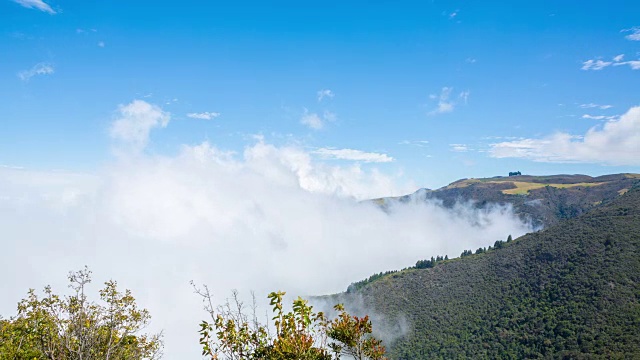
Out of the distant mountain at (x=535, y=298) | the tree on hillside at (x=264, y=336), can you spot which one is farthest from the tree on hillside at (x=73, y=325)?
the distant mountain at (x=535, y=298)

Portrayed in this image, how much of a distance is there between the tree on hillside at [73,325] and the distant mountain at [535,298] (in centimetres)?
9146

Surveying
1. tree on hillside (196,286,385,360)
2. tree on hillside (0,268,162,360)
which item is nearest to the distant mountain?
tree on hillside (196,286,385,360)

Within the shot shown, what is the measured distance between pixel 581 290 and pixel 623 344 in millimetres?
28141

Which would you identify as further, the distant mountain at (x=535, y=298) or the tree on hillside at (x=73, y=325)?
the distant mountain at (x=535, y=298)

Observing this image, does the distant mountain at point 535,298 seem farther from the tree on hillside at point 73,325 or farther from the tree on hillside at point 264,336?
the tree on hillside at point 73,325

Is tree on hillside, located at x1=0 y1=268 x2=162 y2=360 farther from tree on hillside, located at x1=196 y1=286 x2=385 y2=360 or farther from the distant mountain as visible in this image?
the distant mountain

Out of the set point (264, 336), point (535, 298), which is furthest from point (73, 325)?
point (535, 298)

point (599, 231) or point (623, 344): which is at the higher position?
point (599, 231)

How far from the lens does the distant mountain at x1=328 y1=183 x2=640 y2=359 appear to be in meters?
87.3

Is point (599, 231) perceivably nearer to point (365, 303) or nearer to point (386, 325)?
point (386, 325)

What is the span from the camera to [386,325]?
5276 inches

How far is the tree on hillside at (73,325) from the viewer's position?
13.3 metres

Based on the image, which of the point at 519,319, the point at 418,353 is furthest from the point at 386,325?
the point at 519,319

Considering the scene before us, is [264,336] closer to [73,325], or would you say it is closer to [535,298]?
[73,325]
